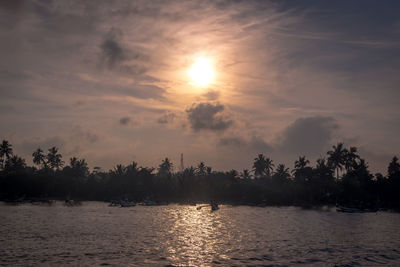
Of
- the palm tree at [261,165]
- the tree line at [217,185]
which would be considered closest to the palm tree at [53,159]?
the tree line at [217,185]

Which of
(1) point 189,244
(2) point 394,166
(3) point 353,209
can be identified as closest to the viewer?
(1) point 189,244

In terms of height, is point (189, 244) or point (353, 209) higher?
point (353, 209)

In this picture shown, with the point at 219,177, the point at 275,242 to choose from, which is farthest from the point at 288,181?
the point at 275,242

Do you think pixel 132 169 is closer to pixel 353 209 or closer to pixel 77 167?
pixel 77 167

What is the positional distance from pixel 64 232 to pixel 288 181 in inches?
4585

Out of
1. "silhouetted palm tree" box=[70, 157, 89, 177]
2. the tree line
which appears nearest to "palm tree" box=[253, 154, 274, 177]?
the tree line

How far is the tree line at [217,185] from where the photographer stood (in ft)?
429

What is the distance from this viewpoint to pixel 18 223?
6234cm

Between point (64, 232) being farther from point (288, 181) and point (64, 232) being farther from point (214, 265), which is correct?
point (288, 181)

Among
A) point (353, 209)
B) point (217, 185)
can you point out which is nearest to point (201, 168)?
point (217, 185)

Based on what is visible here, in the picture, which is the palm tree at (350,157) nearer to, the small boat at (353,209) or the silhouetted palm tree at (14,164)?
the small boat at (353,209)

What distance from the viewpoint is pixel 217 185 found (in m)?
154

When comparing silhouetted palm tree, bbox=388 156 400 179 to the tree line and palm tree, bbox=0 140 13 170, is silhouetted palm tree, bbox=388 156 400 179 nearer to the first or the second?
the tree line

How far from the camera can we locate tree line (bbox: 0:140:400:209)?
131 metres
